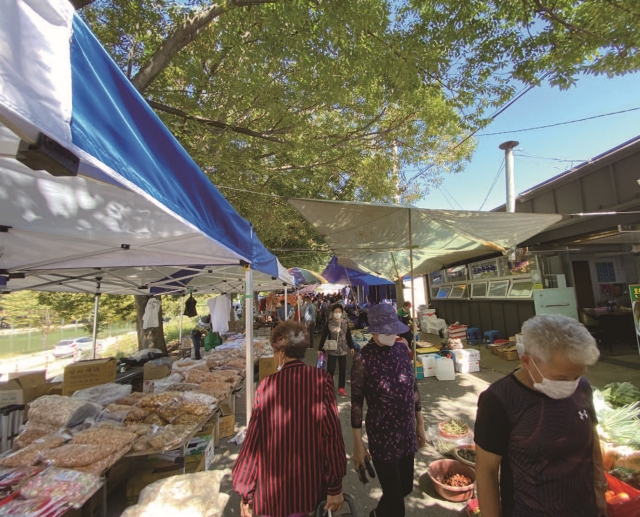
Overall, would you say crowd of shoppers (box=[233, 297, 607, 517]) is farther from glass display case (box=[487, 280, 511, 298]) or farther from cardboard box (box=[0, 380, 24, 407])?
glass display case (box=[487, 280, 511, 298])

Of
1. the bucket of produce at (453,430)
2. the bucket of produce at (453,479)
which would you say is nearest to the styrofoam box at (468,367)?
the bucket of produce at (453,430)

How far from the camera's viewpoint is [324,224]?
17.5ft

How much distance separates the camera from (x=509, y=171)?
8805 mm

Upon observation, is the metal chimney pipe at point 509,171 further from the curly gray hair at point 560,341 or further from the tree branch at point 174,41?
the curly gray hair at point 560,341

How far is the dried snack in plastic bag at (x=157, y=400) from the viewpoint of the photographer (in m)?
3.43

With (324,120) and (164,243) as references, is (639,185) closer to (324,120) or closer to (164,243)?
(324,120)

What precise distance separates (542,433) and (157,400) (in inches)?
140

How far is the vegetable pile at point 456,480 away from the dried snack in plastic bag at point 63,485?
3.04 metres

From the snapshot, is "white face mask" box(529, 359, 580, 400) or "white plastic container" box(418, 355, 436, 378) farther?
"white plastic container" box(418, 355, 436, 378)

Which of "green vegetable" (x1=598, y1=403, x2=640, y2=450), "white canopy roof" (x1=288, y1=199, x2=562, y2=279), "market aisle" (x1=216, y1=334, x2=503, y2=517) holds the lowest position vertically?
"market aisle" (x1=216, y1=334, x2=503, y2=517)

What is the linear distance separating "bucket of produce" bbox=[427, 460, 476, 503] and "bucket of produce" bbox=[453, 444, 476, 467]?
46 millimetres

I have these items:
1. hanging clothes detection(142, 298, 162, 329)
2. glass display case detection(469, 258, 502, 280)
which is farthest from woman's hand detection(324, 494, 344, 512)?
glass display case detection(469, 258, 502, 280)

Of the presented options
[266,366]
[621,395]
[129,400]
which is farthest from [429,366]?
[129,400]

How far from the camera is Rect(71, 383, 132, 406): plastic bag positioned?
3840mm
